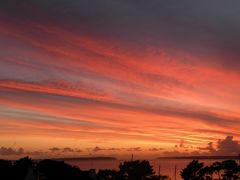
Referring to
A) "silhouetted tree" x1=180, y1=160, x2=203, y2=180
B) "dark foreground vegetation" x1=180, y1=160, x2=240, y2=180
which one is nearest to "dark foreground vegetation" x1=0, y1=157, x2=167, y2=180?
"silhouetted tree" x1=180, y1=160, x2=203, y2=180

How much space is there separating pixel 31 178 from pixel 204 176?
1820 inches

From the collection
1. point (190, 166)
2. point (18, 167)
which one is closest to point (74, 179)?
point (18, 167)

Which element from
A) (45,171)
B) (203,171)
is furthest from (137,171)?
(45,171)

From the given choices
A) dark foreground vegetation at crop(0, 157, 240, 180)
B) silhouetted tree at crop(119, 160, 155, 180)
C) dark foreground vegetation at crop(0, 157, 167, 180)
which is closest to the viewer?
dark foreground vegetation at crop(0, 157, 167, 180)

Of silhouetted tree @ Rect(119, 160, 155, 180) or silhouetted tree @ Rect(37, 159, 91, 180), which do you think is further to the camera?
silhouetted tree @ Rect(119, 160, 155, 180)

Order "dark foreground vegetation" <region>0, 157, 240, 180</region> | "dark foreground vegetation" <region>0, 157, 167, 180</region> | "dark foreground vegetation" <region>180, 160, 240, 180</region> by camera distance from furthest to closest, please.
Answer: "dark foreground vegetation" <region>180, 160, 240, 180</region> → "dark foreground vegetation" <region>0, 157, 240, 180</region> → "dark foreground vegetation" <region>0, 157, 167, 180</region>

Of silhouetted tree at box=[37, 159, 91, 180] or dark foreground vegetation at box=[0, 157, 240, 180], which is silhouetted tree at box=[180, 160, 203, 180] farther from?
silhouetted tree at box=[37, 159, 91, 180]

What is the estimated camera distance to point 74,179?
54.0 m

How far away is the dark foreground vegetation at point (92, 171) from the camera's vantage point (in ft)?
178

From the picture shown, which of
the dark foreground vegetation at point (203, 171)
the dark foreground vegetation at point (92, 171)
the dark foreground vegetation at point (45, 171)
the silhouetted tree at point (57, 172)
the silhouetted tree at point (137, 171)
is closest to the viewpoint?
the dark foreground vegetation at point (45, 171)

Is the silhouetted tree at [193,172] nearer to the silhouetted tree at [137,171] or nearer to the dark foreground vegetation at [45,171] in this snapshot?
the silhouetted tree at [137,171]

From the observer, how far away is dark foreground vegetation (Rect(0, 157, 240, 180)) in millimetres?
54312

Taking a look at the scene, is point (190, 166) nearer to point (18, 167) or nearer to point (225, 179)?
point (225, 179)

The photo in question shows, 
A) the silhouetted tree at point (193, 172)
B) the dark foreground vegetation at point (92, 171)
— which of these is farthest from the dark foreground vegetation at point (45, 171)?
the silhouetted tree at point (193, 172)
